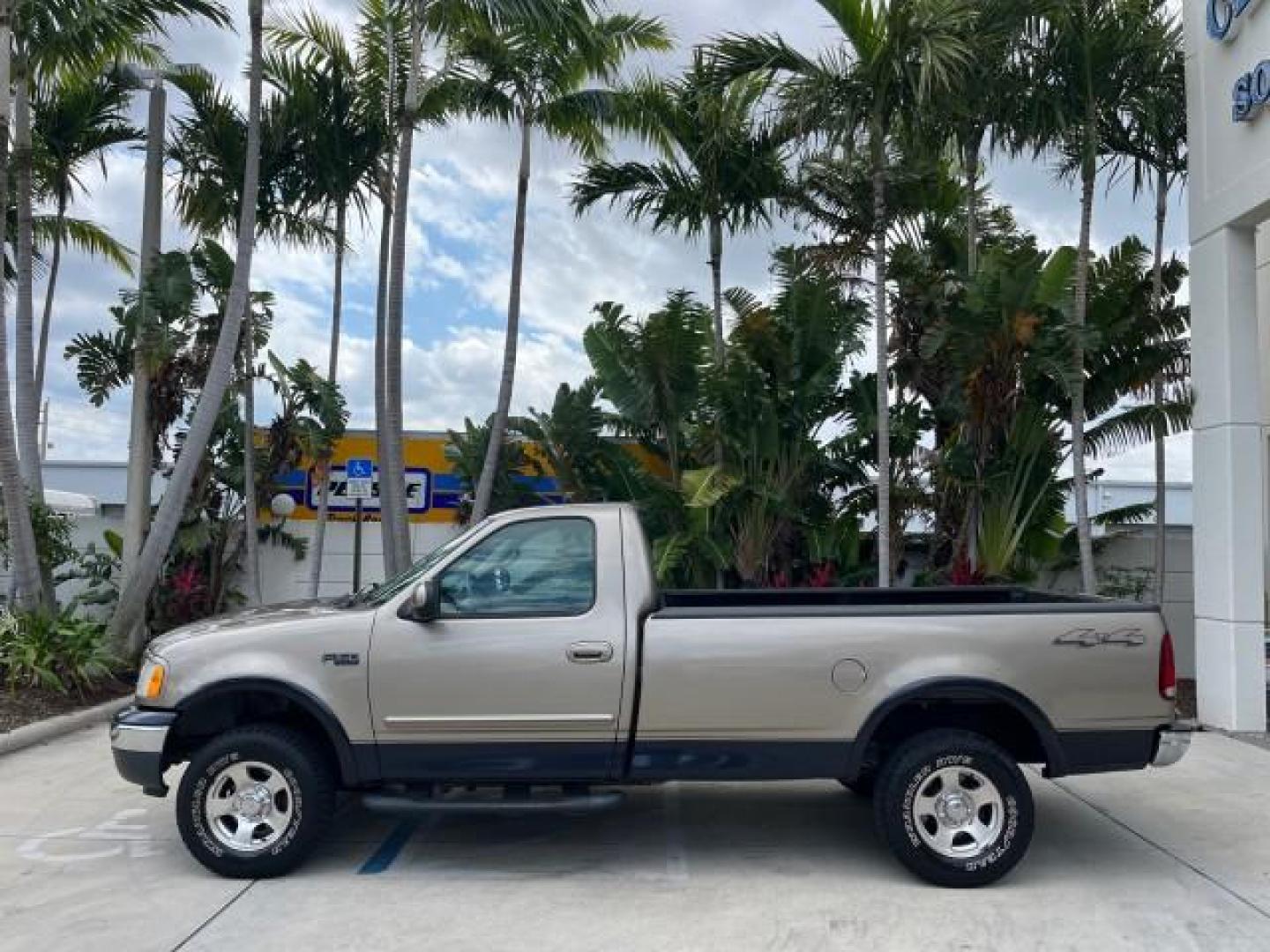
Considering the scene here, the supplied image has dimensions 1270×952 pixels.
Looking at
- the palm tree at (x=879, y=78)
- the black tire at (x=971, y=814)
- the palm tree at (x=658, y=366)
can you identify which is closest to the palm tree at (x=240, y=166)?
the palm tree at (x=658, y=366)

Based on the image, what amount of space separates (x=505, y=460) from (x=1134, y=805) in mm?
9502

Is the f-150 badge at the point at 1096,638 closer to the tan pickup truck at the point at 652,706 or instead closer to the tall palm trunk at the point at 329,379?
the tan pickup truck at the point at 652,706

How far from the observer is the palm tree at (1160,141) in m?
11.6

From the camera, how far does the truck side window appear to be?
5.99 m

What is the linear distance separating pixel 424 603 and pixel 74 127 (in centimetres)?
1164

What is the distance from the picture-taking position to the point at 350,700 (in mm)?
5832

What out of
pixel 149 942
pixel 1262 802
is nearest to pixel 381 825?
pixel 149 942

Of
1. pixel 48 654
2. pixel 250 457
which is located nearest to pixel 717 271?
pixel 250 457

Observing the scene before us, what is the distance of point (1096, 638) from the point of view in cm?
582

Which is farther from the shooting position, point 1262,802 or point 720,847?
point 1262,802

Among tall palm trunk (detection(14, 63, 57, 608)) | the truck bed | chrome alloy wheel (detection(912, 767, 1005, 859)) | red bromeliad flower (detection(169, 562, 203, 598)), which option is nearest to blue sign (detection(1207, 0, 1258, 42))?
the truck bed

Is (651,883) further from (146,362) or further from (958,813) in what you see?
(146,362)

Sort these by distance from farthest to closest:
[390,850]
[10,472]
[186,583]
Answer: [186,583], [10,472], [390,850]

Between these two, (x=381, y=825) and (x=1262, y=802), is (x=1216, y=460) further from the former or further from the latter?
(x=381, y=825)
